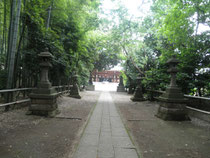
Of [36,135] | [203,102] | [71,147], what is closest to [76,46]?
[36,135]

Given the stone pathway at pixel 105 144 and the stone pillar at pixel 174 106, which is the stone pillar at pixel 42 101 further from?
the stone pillar at pixel 174 106

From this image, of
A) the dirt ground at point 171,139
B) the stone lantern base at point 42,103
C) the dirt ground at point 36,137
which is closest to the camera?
the dirt ground at point 36,137

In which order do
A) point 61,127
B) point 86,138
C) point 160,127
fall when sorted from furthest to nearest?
point 160,127, point 61,127, point 86,138

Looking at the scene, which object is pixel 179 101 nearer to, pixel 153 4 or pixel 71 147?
pixel 71 147

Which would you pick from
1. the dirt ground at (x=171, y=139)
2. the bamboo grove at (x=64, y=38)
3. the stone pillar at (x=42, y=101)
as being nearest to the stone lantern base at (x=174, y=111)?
the dirt ground at (x=171, y=139)

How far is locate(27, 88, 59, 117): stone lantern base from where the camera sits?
405 centimetres

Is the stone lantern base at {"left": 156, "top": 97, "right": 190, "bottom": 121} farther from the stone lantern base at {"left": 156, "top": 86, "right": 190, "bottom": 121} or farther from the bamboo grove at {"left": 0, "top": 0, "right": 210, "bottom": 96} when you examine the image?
the bamboo grove at {"left": 0, "top": 0, "right": 210, "bottom": 96}

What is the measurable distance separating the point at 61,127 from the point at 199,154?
2941 mm

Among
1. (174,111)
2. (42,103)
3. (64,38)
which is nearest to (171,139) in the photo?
(174,111)

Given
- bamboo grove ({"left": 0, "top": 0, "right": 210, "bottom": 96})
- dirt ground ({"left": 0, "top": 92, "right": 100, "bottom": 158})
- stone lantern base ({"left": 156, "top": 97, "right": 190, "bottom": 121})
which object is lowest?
dirt ground ({"left": 0, "top": 92, "right": 100, "bottom": 158})

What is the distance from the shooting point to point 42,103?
4.11 m

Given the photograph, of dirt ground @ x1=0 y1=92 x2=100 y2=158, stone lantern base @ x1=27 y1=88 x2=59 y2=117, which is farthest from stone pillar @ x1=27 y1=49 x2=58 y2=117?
dirt ground @ x1=0 y1=92 x2=100 y2=158

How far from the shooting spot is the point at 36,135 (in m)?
2.71

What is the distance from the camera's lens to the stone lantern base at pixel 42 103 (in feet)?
13.3
